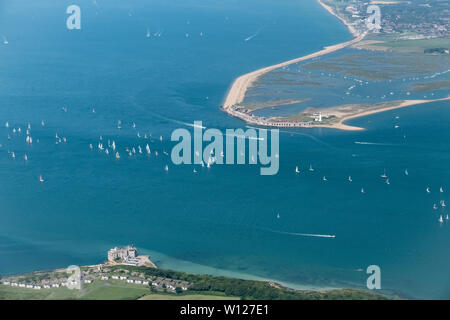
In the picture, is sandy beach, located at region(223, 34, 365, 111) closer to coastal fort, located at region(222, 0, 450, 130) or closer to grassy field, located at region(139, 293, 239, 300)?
coastal fort, located at region(222, 0, 450, 130)

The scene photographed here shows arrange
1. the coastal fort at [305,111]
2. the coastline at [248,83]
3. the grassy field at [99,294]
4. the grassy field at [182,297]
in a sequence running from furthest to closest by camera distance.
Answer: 1. the coastline at [248,83]
2. the coastal fort at [305,111]
3. the grassy field at [99,294]
4. the grassy field at [182,297]

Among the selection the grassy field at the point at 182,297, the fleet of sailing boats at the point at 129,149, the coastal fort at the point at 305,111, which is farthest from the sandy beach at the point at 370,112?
the grassy field at the point at 182,297

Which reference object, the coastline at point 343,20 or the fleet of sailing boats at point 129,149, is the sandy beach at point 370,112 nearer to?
the fleet of sailing boats at point 129,149

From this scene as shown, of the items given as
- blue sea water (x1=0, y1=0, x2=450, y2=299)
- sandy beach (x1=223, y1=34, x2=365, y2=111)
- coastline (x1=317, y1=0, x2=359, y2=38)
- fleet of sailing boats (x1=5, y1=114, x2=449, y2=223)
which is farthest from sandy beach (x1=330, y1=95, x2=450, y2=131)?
coastline (x1=317, y1=0, x2=359, y2=38)

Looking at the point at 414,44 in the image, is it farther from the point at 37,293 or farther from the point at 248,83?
the point at 37,293

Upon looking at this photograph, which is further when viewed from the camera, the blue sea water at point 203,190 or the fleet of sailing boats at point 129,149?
the fleet of sailing boats at point 129,149

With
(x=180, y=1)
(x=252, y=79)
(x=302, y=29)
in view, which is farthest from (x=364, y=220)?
(x=180, y=1)

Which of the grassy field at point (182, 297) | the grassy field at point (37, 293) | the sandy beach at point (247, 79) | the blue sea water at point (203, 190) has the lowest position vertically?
the grassy field at point (182, 297)

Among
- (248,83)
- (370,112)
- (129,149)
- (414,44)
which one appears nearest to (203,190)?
(129,149)

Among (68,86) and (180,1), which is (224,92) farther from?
(180,1)
